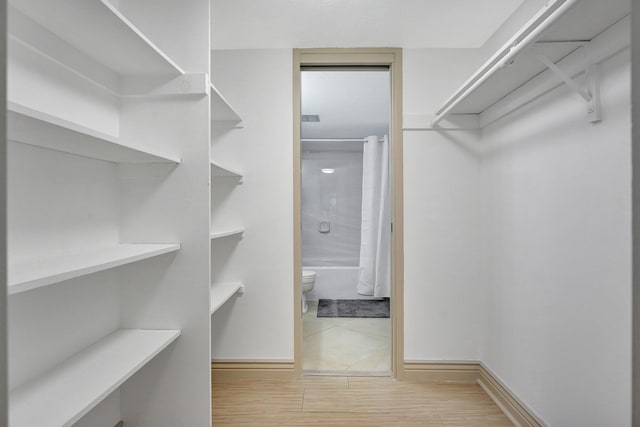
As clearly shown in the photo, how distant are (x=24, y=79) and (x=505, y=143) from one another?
210 centimetres

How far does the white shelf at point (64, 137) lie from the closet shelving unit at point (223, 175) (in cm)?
53

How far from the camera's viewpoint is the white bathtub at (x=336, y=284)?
3.82 metres

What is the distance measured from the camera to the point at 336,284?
387cm

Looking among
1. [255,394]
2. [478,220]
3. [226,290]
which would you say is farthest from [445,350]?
[226,290]

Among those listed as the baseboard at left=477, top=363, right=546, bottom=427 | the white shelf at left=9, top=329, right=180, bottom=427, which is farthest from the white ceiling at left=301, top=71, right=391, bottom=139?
the white shelf at left=9, top=329, right=180, bottom=427

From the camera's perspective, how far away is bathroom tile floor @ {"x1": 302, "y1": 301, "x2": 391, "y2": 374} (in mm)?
2395

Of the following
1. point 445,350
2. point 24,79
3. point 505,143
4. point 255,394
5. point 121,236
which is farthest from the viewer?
point 445,350

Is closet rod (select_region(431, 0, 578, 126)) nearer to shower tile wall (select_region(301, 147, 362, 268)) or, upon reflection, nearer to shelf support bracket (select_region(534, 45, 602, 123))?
shelf support bracket (select_region(534, 45, 602, 123))

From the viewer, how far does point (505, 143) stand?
193cm

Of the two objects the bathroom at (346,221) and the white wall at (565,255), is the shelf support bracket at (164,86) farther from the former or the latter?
the white wall at (565,255)

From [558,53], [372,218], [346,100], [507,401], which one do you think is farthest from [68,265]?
[372,218]

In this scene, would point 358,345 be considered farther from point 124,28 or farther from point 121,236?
point 124,28

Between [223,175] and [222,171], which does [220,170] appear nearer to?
[222,171]

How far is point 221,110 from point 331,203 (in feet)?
7.18
